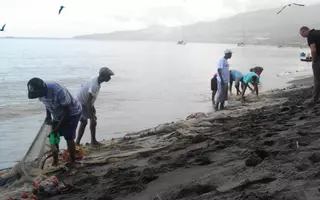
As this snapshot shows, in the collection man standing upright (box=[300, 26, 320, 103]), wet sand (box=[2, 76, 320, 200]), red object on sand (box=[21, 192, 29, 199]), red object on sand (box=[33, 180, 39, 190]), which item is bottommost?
red object on sand (box=[21, 192, 29, 199])

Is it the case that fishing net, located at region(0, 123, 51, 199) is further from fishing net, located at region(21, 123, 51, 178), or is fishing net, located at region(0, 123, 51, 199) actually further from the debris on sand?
the debris on sand

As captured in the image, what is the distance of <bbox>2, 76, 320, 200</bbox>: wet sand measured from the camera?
125 inches

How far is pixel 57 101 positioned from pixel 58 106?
0.33ft

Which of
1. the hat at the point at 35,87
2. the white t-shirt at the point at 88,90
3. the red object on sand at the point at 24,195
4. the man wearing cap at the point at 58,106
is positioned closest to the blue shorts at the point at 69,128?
the man wearing cap at the point at 58,106

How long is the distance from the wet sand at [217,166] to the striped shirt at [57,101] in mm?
871

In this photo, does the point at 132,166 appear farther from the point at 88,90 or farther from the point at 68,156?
the point at 88,90

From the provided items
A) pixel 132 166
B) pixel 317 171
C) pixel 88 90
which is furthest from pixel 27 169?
pixel 317 171

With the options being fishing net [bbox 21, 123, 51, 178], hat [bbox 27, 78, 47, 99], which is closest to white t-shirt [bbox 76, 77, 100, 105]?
fishing net [bbox 21, 123, 51, 178]

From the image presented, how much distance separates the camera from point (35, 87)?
14.7 ft

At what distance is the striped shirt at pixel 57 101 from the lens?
471 cm

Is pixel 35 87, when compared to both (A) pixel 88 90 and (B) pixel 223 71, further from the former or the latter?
(B) pixel 223 71

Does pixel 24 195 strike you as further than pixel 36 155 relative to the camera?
No

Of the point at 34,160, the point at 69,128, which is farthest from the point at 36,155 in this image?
the point at 69,128

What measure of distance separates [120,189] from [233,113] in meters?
5.90
